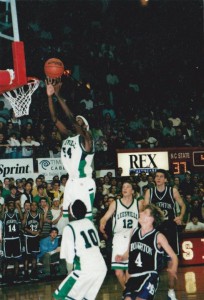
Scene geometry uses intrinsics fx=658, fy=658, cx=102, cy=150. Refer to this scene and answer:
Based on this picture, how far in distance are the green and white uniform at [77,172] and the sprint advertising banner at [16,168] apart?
20.1 feet

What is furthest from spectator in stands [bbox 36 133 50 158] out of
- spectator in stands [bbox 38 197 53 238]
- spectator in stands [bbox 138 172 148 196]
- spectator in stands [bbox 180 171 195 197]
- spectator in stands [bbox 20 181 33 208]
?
spectator in stands [bbox 180 171 195 197]

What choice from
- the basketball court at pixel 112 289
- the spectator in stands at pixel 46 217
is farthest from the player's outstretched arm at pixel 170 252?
the spectator in stands at pixel 46 217

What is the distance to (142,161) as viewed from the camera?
18.8 metres

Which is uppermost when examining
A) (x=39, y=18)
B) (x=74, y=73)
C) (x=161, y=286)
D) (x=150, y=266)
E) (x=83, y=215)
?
(x=39, y=18)

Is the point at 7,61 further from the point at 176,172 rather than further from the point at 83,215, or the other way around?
the point at 83,215

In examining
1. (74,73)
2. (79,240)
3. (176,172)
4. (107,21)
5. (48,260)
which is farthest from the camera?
(107,21)

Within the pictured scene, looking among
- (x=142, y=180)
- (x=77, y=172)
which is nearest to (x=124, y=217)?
(x=77, y=172)

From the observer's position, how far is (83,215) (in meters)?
7.62

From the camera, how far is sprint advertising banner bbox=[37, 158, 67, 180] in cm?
1642

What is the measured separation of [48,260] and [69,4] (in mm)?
11854

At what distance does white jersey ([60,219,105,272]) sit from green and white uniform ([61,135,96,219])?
2127mm

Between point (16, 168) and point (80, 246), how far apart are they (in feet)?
28.3

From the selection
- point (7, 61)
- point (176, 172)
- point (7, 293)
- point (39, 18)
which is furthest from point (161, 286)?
point (39, 18)

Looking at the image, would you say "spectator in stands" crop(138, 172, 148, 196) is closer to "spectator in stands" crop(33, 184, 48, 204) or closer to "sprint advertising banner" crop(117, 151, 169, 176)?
"sprint advertising banner" crop(117, 151, 169, 176)
